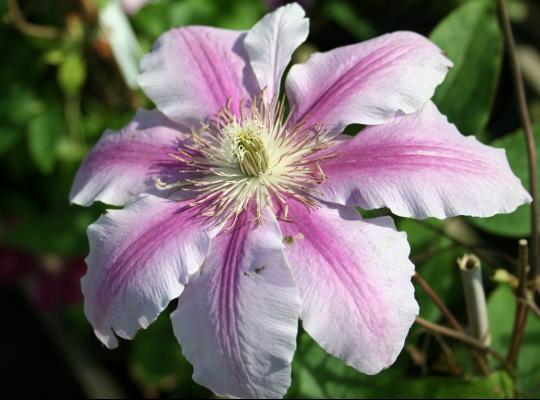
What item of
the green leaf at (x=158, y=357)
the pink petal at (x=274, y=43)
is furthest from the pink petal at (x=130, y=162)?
the green leaf at (x=158, y=357)

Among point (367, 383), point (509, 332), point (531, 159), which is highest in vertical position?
point (531, 159)

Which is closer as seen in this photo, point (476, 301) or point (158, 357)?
point (476, 301)

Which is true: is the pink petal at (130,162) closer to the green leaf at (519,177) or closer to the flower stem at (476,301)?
the flower stem at (476,301)

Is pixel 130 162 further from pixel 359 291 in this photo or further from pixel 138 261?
pixel 359 291

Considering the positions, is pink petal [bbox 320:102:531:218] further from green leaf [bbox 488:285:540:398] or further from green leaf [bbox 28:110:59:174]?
green leaf [bbox 28:110:59:174]

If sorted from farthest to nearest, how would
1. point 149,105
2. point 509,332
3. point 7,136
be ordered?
point 7,136
point 149,105
point 509,332

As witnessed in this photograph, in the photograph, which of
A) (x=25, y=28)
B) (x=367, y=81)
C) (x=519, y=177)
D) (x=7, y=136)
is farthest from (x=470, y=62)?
(x=7, y=136)
